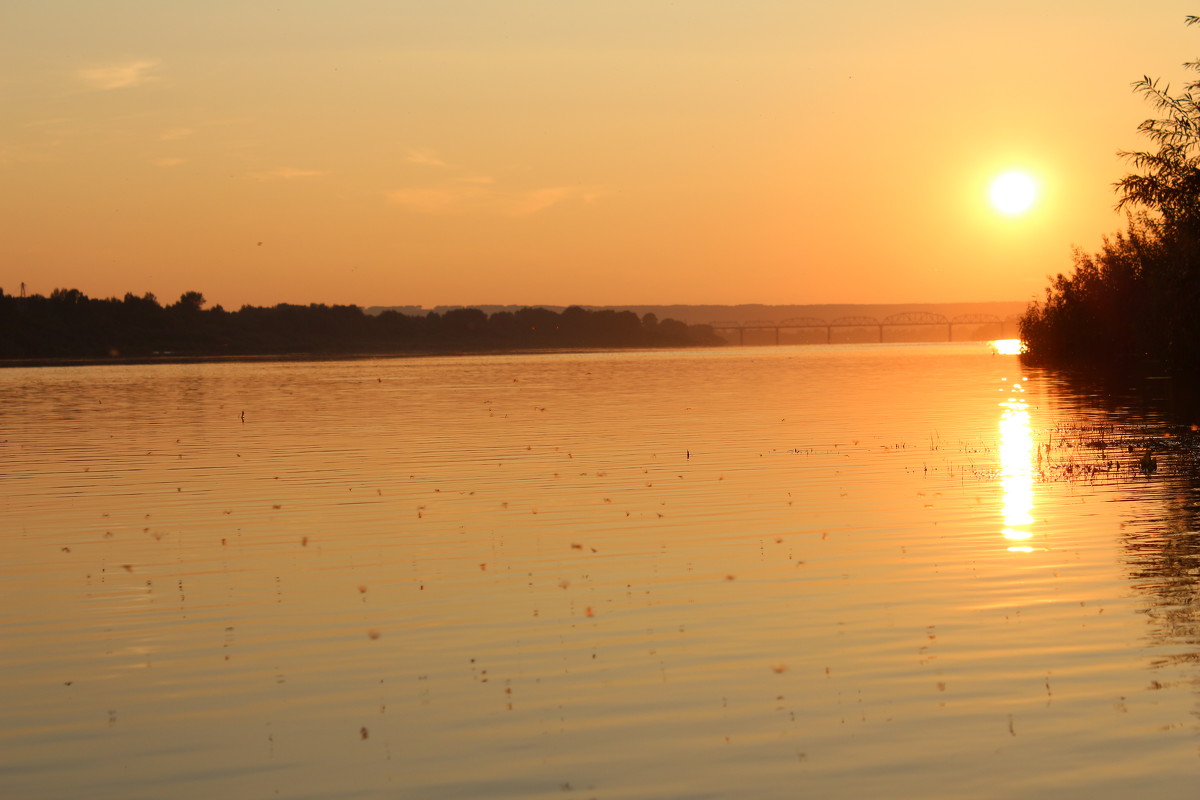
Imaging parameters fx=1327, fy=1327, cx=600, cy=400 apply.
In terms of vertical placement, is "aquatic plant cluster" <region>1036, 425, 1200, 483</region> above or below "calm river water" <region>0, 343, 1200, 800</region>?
below

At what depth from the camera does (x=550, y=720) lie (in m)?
12.4

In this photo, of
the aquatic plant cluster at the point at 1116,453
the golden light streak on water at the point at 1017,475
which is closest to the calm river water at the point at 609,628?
the golden light streak on water at the point at 1017,475

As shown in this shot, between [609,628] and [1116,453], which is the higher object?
[609,628]

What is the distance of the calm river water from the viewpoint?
438 inches

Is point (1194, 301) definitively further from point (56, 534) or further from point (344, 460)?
point (56, 534)

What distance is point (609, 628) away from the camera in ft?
53.0

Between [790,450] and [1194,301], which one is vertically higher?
[1194,301]

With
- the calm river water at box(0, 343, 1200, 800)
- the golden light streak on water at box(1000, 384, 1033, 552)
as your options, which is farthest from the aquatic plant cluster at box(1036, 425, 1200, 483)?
the golden light streak on water at box(1000, 384, 1033, 552)

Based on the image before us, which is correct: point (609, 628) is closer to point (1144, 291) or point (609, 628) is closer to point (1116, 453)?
point (1116, 453)

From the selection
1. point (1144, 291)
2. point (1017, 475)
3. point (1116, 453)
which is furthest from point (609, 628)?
point (1144, 291)

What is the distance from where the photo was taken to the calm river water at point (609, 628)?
36.5 feet

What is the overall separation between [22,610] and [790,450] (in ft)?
82.8

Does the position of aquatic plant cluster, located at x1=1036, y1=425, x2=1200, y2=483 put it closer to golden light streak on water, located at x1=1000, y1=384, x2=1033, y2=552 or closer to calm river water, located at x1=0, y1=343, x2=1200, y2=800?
calm river water, located at x1=0, y1=343, x2=1200, y2=800

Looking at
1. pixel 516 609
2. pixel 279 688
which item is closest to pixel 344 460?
pixel 516 609
